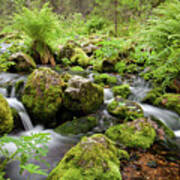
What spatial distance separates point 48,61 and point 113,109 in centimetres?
476

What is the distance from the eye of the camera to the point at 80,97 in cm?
397

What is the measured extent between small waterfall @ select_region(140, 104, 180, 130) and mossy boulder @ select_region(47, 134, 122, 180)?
2415 millimetres

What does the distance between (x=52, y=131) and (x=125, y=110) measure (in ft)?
5.74

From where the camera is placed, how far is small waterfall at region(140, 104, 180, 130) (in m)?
4.01

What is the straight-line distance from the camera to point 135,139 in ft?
9.92

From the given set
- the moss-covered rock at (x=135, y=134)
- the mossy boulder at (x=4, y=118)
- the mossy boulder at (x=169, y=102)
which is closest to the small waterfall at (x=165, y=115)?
the mossy boulder at (x=169, y=102)

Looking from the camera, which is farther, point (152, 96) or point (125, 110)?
point (152, 96)

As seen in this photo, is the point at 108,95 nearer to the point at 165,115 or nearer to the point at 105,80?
the point at 105,80

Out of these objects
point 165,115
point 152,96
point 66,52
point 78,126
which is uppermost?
point 66,52

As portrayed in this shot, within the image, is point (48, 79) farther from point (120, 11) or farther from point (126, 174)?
point (120, 11)

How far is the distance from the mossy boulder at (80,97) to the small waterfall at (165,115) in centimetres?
148

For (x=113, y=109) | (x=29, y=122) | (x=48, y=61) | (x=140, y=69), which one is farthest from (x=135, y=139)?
(x=48, y=61)

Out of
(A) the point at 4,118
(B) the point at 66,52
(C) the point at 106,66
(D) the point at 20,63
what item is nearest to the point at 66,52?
(B) the point at 66,52

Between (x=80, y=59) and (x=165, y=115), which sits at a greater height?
(x=80, y=59)
